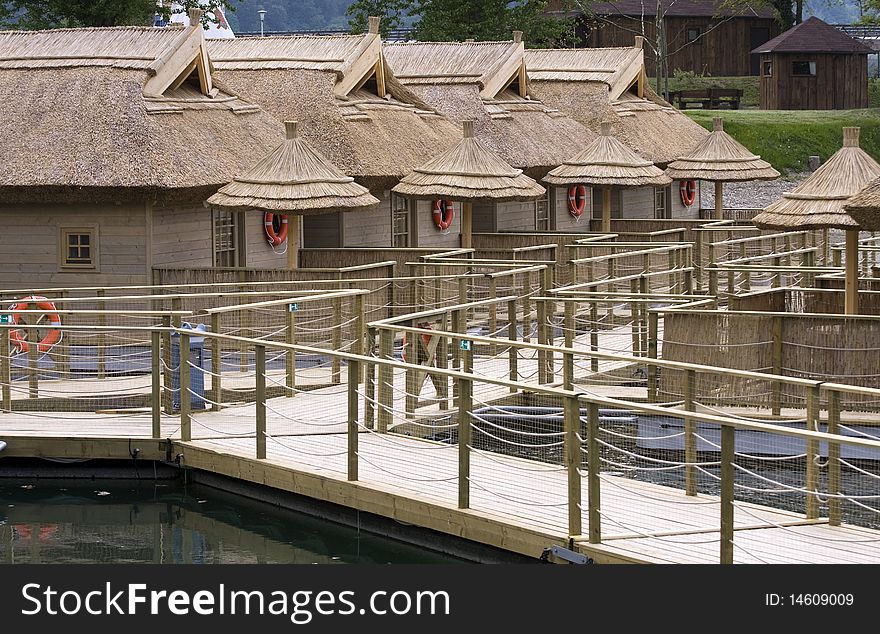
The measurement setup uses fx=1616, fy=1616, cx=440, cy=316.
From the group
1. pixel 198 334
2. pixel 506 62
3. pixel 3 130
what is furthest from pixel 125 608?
pixel 506 62

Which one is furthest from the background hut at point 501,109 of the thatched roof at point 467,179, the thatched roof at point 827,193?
the thatched roof at point 827,193

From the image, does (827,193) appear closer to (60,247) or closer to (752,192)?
(60,247)

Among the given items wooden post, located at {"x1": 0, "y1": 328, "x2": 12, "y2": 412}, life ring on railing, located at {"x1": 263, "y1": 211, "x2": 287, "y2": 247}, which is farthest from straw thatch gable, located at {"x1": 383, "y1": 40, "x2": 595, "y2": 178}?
wooden post, located at {"x1": 0, "y1": 328, "x2": 12, "y2": 412}

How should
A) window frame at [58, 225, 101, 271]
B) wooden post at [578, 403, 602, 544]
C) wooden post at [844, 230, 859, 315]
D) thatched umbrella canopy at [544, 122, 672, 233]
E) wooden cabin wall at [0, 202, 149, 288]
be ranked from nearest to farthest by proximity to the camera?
wooden post at [578, 403, 602, 544]
wooden post at [844, 230, 859, 315]
wooden cabin wall at [0, 202, 149, 288]
window frame at [58, 225, 101, 271]
thatched umbrella canopy at [544, 122, 672, 233]

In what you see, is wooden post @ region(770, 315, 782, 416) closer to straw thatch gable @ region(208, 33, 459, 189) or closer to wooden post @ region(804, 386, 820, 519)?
wooden post @ region(804, 386, 820, 519)

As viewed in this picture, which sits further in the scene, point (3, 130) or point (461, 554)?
point (3, 130)

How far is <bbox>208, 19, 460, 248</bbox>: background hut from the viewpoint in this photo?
2744 cm

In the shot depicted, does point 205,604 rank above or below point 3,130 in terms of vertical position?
below

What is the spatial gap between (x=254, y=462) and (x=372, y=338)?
11.3 feet

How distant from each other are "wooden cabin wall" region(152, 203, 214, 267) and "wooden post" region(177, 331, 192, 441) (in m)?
7.53

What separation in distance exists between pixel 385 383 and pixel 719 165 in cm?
2005

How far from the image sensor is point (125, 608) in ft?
35.3

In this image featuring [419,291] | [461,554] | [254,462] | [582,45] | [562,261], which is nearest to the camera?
[461,554]

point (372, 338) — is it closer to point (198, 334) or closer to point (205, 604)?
point (198, 334)
